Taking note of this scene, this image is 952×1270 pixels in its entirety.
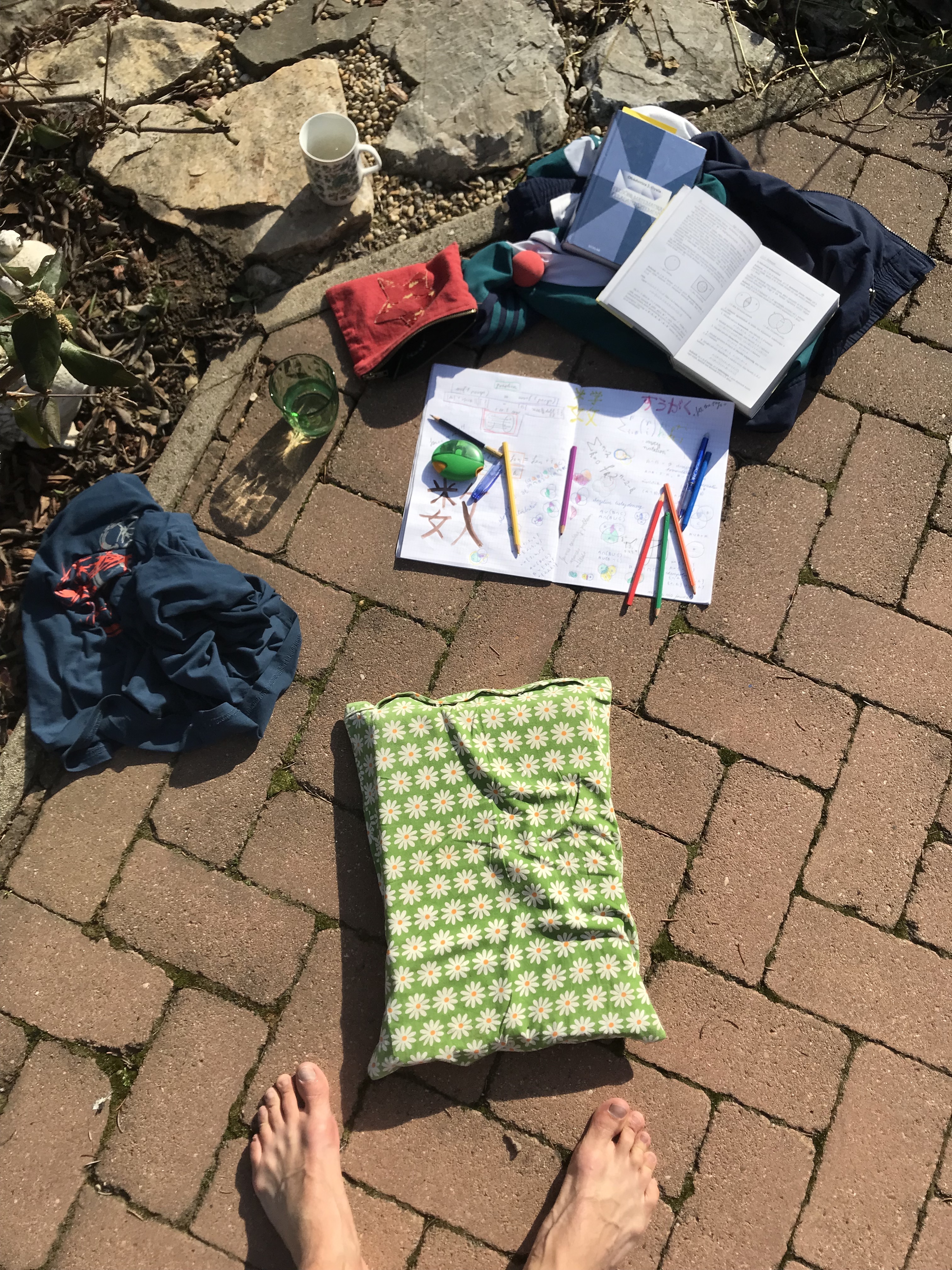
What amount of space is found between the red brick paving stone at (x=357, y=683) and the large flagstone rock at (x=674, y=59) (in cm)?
179

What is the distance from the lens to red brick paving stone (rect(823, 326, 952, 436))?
2635 millimetres

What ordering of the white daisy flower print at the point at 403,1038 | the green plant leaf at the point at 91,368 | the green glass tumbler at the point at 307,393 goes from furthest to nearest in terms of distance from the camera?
1. the green glass tumbler at the point at 307,393
2. the white daisy flower print at the point at 403,1038
3. the green plant leaf at the point at 91,368

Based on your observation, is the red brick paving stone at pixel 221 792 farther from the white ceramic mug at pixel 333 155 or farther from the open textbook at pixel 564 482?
the white ceramic mug at pixel 333 155

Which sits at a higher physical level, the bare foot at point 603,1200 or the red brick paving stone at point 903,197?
the red brick paving stone at point 903,197

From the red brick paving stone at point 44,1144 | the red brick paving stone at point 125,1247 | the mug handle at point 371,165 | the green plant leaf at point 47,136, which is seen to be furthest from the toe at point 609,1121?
the green plant leaf at point 47,136

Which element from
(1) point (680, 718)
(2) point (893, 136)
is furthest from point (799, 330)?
(1) point (680, 718)

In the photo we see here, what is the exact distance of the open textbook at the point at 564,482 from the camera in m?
2.52

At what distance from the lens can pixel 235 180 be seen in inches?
105

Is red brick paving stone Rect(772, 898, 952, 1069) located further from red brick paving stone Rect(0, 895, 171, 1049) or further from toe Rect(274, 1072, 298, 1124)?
red brick paving stone Rect(0, 895, 171, 1049)

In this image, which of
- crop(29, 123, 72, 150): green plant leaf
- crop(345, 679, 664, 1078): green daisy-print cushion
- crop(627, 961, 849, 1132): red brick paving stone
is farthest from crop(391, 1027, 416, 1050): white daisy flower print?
crop(29, 123, 72, 150): green plant leaf

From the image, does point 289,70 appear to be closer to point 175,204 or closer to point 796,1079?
point 175,204

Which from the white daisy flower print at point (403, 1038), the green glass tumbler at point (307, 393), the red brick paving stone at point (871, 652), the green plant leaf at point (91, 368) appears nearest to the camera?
the green plant leaf at point (91, 368)

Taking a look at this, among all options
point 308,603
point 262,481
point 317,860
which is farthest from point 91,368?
point 317,860

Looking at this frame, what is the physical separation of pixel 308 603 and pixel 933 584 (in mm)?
1826
